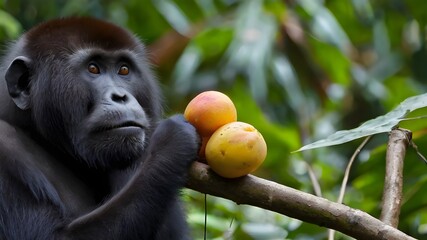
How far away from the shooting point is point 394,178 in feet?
8.96

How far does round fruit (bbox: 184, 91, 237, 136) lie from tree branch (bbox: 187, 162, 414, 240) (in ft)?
0.63

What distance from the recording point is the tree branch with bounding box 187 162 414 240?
8.06ft

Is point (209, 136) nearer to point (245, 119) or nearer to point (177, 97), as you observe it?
point (245, 119)

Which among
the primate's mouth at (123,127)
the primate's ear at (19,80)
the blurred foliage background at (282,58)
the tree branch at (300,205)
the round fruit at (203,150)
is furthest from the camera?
the blurred foliage background at (282,58)

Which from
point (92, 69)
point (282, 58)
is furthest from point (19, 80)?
point (282, 58)

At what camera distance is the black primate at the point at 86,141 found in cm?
295

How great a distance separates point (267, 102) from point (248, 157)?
4.97m

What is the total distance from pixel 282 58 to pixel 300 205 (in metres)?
5.14

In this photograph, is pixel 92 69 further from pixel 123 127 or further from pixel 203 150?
pixel 203 150

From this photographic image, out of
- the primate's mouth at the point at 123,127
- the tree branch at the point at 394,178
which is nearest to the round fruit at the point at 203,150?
the primate's mouth at the point at 123,127

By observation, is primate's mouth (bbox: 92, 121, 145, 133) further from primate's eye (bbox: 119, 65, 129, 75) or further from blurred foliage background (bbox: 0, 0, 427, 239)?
blurred foliage background (bbox: 0, 0, 427, 239)

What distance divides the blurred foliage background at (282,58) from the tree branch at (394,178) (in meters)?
3.36

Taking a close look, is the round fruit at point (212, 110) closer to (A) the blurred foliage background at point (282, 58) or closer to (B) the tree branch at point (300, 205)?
(B) the tree branch at point (300, 205)

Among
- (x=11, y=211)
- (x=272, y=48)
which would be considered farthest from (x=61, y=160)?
(x=272, y=48)
